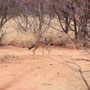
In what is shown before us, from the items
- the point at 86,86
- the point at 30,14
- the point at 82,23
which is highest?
the point at 30,14

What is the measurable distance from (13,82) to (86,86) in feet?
5.61

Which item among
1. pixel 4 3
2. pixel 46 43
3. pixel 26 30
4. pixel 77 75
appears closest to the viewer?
pixel 77 75

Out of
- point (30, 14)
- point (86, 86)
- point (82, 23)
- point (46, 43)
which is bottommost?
point (86, 86)

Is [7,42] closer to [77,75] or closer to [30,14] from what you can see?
[30,14]

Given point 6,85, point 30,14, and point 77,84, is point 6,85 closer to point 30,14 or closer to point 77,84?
point 77,84

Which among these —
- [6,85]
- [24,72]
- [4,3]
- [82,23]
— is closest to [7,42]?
[4,3]

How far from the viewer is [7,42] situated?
37.6 ft

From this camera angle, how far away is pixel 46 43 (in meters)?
8.08

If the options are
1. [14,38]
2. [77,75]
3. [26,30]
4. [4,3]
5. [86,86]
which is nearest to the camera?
[86,86]

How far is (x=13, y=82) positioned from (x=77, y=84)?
4.97 feet

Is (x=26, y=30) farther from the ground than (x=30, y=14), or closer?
closer

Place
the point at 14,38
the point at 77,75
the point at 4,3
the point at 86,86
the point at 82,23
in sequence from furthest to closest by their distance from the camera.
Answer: the point at 14,38 < the point at 4,3 < the point at 77,75 < the point at 86,86 < the point at 82,23

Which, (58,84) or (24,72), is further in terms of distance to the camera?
(24,72)

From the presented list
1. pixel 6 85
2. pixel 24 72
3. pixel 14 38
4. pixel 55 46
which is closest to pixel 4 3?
pixel 14 38
